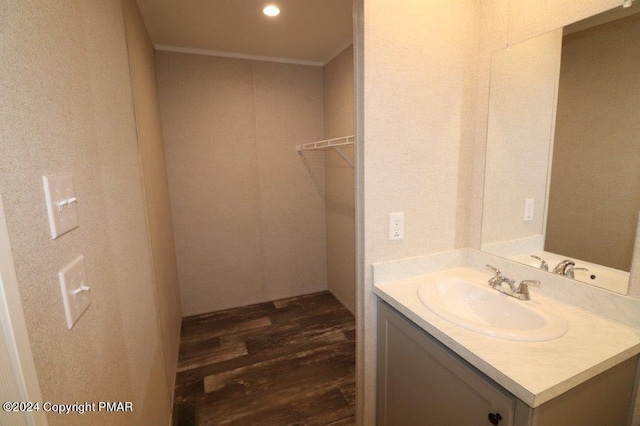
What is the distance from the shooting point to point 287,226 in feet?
10.3

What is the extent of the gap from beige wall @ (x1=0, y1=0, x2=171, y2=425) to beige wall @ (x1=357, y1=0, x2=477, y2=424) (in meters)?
0.96

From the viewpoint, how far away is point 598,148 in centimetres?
102

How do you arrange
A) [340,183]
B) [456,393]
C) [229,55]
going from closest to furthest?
[456,393] < [229,55] < [340,183]

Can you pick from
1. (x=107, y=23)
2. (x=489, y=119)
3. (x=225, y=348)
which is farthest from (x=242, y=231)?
(x=489, y=119)

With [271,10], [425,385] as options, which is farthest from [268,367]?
[271,10]

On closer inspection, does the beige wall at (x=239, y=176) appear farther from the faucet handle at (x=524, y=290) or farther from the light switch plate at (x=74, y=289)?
the faucet handle at (x=524, y=290)

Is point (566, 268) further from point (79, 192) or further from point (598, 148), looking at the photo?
point (79, 192)

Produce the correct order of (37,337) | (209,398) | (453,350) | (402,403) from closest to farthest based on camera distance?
(37,337) < (453,350) < (402,403) < (209,398)

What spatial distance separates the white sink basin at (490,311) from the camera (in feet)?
3.05

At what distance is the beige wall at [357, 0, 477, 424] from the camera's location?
1213mm

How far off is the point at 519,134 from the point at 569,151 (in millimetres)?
231

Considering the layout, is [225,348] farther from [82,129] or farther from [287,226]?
[82,129]

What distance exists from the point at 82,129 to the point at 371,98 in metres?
1.01

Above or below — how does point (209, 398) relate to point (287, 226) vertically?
below
